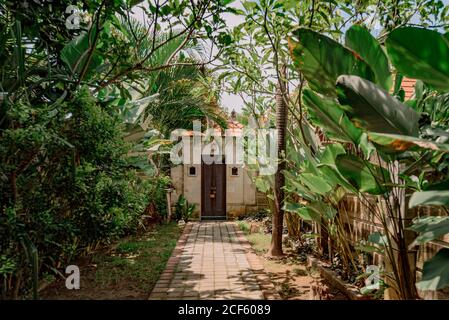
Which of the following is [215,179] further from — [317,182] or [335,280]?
[317,182]

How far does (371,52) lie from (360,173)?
2.90ft

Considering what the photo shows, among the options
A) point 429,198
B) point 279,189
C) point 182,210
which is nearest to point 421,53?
point 429,198

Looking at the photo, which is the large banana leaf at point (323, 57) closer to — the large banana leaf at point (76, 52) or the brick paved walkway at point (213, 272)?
the large banana leaf at point (76, 52)

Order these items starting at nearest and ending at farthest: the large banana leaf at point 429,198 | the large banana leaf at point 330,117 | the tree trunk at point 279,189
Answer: the large banana leaf at point 429,198, the large banana leaf at point 330,117, the tree trunk at point 279,189

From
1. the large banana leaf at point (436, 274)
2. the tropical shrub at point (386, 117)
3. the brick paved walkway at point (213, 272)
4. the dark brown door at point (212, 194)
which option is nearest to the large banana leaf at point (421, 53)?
the tropical shrub at point (386, 117)

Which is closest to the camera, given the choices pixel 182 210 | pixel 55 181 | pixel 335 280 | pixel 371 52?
pixel 371 52

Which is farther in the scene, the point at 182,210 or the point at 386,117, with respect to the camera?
the point at 182,210

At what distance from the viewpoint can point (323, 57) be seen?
7.70 ft

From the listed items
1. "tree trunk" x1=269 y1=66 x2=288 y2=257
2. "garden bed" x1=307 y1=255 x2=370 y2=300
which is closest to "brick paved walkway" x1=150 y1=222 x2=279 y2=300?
"tree trunk" x1=269 y1=66 x2=288 y2=257

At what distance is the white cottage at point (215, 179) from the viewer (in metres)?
11.9

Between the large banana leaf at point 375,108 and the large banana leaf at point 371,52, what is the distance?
0.59 metres

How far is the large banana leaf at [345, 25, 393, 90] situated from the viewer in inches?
95.8

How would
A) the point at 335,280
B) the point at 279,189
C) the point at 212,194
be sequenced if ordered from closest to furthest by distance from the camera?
the point at 335,280 → the point at 279,189 → the point at 212,194

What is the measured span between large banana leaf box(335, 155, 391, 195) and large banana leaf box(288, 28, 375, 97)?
→ 1.94 feet
